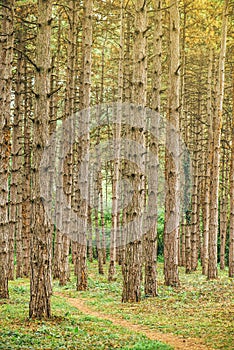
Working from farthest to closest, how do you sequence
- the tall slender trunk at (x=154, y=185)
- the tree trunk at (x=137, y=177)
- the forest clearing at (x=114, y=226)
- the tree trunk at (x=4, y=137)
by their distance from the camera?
the tall slender trunk at (x=154, y=185)
the tree trunk at (x=137, y=177)
the tree trunk at (x=4, y=137)
the forest clearing at (x=114, y=226)

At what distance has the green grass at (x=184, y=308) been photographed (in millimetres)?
9995

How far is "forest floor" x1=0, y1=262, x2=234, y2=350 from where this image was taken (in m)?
8.58

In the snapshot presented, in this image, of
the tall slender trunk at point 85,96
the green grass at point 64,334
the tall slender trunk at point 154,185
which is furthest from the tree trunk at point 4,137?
the tall slender trunk at point 154,185

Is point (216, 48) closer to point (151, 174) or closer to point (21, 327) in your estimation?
point (151, 174)

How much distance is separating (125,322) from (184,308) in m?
2.26

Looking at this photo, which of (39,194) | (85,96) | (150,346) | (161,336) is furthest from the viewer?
(85,96)

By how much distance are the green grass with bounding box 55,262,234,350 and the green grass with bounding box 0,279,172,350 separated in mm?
1068

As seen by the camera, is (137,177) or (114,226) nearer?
(137,177)

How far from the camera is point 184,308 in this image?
43.0 ft

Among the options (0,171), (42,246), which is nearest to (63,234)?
(0,171)

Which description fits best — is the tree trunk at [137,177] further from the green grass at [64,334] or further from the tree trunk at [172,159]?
the tree trunk at [172,159]

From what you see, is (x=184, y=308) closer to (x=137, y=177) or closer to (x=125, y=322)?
(x=125, y=322)

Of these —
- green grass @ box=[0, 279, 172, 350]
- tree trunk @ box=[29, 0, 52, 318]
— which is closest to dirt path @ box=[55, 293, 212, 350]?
green grass @ box=[0, 279, 172, 350]

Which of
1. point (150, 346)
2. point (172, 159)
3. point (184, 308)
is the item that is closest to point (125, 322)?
point (184, 308)
